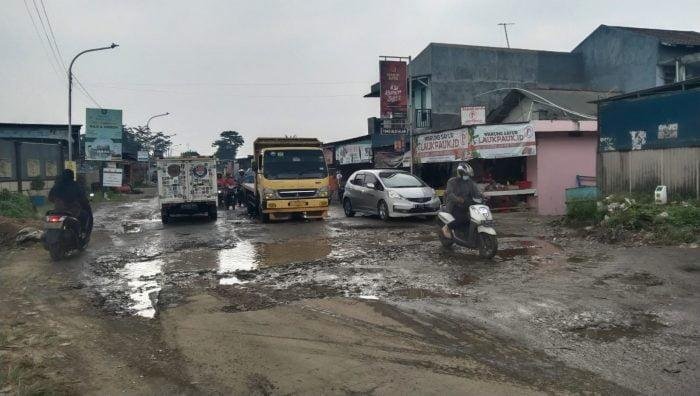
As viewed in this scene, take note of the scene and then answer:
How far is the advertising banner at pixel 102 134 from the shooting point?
122 ft

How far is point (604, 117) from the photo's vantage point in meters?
15.3

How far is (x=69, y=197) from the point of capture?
452 inches

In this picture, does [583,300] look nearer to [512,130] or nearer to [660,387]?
[660,387]

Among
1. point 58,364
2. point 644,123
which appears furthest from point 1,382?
point 644,123

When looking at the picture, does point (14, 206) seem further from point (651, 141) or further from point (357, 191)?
point (651, 141)

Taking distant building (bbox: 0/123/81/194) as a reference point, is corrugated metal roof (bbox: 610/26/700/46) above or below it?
above

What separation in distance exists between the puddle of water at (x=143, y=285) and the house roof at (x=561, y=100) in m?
17.6

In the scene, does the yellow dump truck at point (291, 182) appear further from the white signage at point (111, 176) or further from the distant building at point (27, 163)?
the white signage at point (111, 176)

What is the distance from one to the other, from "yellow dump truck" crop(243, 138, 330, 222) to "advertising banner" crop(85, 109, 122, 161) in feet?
75.2

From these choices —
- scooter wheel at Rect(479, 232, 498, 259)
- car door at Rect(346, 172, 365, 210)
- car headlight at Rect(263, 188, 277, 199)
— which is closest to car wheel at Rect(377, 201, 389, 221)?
car door at Rect(346, 172, 365, 210)

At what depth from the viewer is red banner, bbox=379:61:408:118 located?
2414cm

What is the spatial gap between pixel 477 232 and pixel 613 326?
4.28 meters

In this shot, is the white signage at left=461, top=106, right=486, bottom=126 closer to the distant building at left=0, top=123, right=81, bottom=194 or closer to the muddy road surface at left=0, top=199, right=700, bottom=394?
the muddy road surface at left=0, top=199, right=700, bottom=394

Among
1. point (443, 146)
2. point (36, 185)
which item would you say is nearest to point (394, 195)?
point (443, 146)
